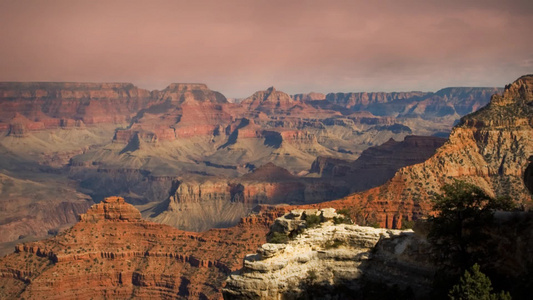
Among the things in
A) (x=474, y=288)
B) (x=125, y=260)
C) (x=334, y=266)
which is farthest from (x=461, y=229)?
(x=125, y=260)

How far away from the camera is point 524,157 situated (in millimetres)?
109875

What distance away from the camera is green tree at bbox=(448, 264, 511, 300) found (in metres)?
37.7

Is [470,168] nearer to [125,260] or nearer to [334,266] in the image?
[125,260]

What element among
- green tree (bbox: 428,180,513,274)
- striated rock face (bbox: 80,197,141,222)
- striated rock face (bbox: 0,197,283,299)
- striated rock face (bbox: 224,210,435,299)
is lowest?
striated rock face (bbox: 0,197,283,299)

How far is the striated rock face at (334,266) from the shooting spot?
147 ft

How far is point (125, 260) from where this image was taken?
113188 millimetres

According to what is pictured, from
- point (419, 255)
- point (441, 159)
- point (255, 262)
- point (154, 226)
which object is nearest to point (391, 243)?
point (419, 255)

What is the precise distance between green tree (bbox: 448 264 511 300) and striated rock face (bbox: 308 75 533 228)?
62008 mm

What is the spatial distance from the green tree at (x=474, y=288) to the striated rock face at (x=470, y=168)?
62008 mm

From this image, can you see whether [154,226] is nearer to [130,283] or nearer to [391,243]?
[130,283]

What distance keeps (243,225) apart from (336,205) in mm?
22938

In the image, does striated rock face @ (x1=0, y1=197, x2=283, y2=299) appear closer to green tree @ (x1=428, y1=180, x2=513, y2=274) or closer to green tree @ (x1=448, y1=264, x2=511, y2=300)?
green tree @ (x1=428, y1=180, x2=513, y2=274)

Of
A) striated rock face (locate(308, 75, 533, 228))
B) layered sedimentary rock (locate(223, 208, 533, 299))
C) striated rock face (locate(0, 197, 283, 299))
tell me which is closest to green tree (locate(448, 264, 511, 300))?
layered sedimentary rock (locate(223, 208, 533, 299))

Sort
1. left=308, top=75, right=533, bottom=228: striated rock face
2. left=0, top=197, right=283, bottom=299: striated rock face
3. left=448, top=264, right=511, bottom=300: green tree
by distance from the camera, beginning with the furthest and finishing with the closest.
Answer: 1. left=0, top=197, right=283, bottom=299: striated rock face
2. left=308, top=75, right=533, bottom=228: striated rock face
3. left=448, top=264, right=511, bottom=300: green tree
